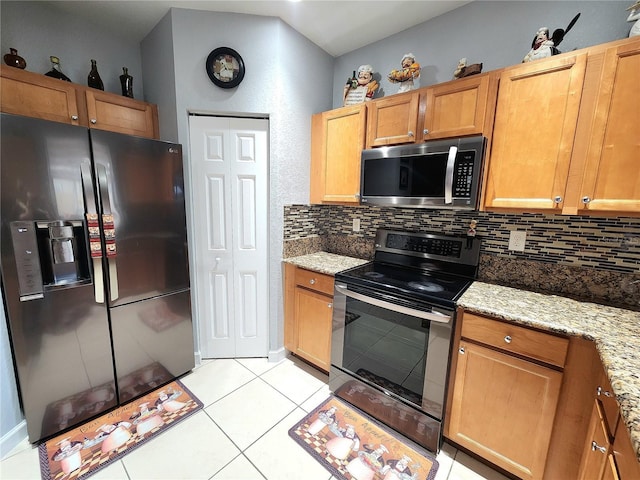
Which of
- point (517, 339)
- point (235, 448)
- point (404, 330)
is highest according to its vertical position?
point (517, 339)

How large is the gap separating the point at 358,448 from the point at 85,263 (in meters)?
1.92

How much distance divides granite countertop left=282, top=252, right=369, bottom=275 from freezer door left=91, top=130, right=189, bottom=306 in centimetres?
86

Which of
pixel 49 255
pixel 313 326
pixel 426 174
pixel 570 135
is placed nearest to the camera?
pixel 570 135

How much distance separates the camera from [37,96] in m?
1.62

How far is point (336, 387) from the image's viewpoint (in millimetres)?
1896

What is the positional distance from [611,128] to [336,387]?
210 cm

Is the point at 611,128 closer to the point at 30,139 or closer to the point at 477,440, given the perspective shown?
the point at 477,440

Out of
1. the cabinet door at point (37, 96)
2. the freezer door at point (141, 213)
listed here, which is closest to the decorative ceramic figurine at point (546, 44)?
the freezer door at point (141, 213)

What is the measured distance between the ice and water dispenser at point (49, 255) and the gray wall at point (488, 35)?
2363 millimetres

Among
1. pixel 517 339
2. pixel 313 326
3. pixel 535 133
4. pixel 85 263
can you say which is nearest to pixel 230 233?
pixel 85 263

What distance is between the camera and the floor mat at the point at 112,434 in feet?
4.42

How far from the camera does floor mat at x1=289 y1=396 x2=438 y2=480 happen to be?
137cm

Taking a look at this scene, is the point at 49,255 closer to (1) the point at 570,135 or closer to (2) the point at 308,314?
(2) the point at 308,314

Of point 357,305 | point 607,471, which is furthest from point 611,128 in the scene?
point 357,305
